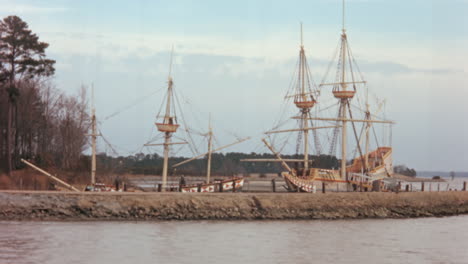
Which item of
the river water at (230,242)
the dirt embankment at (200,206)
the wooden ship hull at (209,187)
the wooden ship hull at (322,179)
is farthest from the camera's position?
the wooden ship hull at (322,179)

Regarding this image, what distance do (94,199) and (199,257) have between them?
16633mm

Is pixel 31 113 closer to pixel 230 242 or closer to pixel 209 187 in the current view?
pixel 209 187

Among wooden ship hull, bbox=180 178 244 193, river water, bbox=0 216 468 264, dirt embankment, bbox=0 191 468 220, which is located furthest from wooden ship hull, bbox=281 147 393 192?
river water, bbox=0 216 468 264

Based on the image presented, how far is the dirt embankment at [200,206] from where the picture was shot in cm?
4366

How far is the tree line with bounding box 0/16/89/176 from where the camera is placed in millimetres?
64438

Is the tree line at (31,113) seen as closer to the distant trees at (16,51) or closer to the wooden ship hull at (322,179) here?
the distant trees at (16,51)

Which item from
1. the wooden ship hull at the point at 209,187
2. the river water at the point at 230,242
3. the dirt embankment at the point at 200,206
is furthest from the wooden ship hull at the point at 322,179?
the river water at the point at 230,242

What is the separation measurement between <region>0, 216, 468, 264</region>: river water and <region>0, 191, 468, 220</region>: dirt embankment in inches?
81.8

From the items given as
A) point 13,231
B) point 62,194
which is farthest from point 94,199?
point 13,231

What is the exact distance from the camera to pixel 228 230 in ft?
132

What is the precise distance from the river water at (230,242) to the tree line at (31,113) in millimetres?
28280

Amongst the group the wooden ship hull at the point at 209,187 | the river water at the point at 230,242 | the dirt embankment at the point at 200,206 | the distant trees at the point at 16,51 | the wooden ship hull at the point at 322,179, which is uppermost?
the distant trees at the point at 16,51

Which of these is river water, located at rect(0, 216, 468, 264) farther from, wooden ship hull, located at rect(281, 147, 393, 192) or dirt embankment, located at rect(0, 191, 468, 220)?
wooden ship hull, located at rect(281, 147, 393, 192)

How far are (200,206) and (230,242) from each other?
37.5 feet
